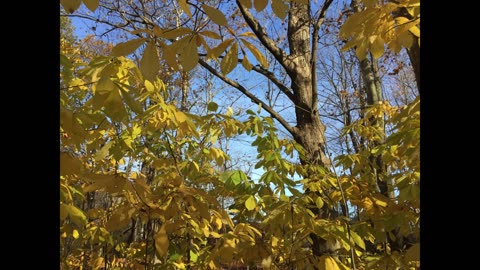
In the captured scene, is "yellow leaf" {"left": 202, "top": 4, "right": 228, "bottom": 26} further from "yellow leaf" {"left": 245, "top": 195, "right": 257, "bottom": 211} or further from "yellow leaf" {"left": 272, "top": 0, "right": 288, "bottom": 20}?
"yellow leaf" {"left": 245, "top": 195, "right": 257, "bottom": 211}

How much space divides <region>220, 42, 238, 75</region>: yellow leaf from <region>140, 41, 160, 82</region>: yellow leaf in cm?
19

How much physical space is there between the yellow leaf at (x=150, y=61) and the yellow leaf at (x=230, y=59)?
19cm

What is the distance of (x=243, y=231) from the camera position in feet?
5.03

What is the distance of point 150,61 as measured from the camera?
2.68ft

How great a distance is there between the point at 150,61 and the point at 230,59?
0.22m

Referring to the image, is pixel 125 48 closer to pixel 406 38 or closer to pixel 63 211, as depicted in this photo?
pixel 63 211

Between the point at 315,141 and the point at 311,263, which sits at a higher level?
the point at 315,141

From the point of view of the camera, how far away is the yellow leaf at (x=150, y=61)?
81 cm

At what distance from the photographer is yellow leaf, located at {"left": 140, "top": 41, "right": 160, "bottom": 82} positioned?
0.81 metres

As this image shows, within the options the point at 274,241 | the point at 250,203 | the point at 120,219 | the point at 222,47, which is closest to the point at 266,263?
the point at 274,241

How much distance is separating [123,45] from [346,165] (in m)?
1.72
